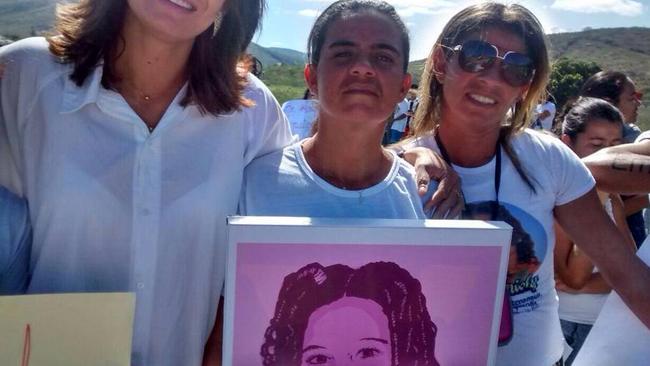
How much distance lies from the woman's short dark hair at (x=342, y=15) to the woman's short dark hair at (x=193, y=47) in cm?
23

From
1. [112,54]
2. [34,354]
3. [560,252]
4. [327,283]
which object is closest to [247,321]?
[327,283]

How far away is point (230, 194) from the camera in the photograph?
5.06ft

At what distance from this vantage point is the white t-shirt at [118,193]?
1399 mm

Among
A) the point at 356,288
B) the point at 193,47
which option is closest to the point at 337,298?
the point at 356,288

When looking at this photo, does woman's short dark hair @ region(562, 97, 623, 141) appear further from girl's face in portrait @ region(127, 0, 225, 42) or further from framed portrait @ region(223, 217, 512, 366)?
girl's face in portrait @ region(127, 0, 225, 42)

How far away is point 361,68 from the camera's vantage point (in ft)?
4.83

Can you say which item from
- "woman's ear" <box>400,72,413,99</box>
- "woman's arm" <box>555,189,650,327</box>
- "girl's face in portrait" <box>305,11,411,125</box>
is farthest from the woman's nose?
"woman's arm" <box>555,189,650,327</box>

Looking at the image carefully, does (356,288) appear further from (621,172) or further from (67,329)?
(621,172)

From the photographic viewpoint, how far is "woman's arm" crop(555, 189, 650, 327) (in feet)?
5.50

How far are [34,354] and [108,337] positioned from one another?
0.14 meters

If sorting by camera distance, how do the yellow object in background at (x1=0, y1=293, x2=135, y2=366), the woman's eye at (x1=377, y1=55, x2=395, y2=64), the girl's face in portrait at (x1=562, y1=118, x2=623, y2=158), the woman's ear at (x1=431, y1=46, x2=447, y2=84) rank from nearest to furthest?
the yellow object in background at (x1=0, y1=293, x2=135, y2=366)
the woman's eye at (x1=377, y1=55, x2=395, y2=64)
the woman's ear at (x1=431, y1=46, x2=447, y2=84)
the girl's face in portrait at (x1=562, y1=118, x2=623, y2=158)

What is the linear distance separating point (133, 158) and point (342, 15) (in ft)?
2.02

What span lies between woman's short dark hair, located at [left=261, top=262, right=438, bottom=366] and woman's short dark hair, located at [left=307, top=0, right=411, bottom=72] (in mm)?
570

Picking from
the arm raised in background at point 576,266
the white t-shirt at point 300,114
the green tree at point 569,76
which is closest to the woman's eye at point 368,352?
the arm raised in background at point 576,266
